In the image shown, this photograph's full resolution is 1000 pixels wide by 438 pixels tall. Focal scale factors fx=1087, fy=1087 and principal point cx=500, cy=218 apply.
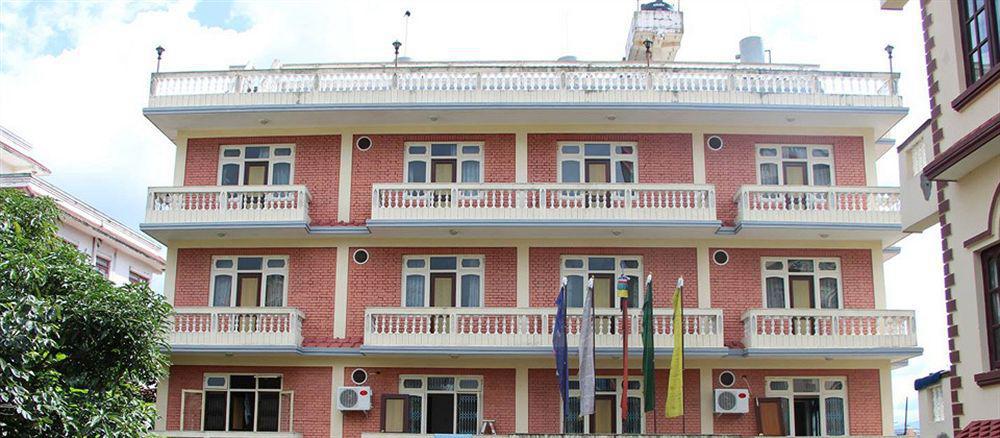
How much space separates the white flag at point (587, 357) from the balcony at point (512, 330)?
1.28m

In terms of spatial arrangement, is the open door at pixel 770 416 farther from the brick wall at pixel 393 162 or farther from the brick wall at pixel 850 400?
the brick wall at pixel 393 162

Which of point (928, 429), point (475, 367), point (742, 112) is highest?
point (742, 112)

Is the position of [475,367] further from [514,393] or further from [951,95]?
[951,95]

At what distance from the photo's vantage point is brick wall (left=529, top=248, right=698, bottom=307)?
23.0 m

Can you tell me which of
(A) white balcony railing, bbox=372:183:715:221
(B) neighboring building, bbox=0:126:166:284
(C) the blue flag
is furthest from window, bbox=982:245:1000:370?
(B) neighboring building, bbox=0:126:166:284

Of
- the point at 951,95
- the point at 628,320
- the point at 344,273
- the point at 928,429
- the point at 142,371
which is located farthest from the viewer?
the point at 344,273

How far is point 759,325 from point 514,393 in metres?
5.18

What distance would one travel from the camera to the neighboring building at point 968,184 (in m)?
12.1

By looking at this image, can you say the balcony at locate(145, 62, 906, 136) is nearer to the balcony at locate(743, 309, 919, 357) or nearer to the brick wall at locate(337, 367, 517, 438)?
the balcony at locate(743, 309, 919, 357)

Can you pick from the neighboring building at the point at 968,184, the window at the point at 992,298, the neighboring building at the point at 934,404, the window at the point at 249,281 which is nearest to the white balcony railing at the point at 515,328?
the window at the point at 249,281

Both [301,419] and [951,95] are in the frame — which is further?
[301,419]

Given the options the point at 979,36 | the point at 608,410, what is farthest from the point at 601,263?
the point at 979,36

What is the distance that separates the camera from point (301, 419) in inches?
892

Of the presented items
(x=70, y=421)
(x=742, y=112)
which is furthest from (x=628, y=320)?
(x=70, y=421)
